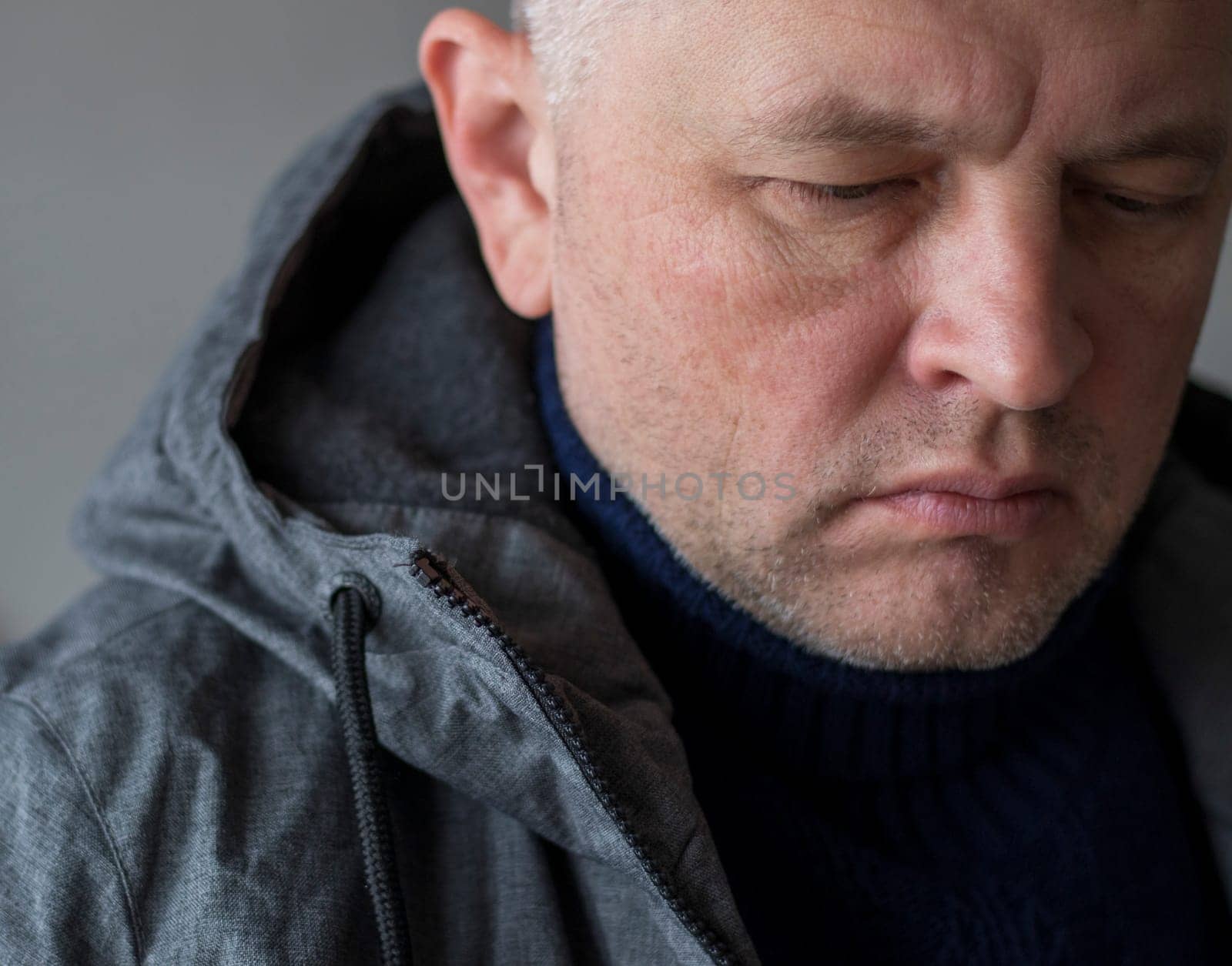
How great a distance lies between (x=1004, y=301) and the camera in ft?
2.44

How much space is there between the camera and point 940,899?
2.99 feet

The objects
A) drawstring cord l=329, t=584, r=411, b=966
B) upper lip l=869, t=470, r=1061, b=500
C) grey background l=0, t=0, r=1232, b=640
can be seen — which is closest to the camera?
drawstring cord l=329, t=584, r=411, b=966

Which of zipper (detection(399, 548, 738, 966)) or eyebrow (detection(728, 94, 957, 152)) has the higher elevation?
eyebrow (detection(728, 94, 957, 152))

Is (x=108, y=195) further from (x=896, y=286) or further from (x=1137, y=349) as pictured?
(x=1137, y=349)

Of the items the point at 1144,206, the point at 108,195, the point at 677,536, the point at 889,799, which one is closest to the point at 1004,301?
the point at 1144,206

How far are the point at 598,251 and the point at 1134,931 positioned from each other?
691 mm

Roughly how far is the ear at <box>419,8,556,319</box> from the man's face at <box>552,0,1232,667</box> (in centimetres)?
5

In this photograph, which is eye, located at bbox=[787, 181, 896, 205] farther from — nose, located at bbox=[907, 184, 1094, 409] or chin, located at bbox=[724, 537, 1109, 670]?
chin, located at bbox=[724, 537, 1109, 670]

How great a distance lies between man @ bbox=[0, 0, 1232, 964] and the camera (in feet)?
2.38

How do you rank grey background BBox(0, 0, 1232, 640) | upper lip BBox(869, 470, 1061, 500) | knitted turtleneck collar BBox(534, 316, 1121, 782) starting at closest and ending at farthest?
upper lip BBox(869, 470, 1061, 500), knitted turtleneck collar BBox(534, 316, 1121, 782), grey background BBox(0, 0, 1232, 640)

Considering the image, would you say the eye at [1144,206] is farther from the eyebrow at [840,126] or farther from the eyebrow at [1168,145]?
the eyebrow at [840,126]

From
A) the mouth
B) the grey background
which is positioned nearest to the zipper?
the mouth

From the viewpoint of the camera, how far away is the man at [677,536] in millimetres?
727

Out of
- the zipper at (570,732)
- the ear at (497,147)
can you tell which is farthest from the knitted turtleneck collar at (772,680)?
the zipper at (570,732)
